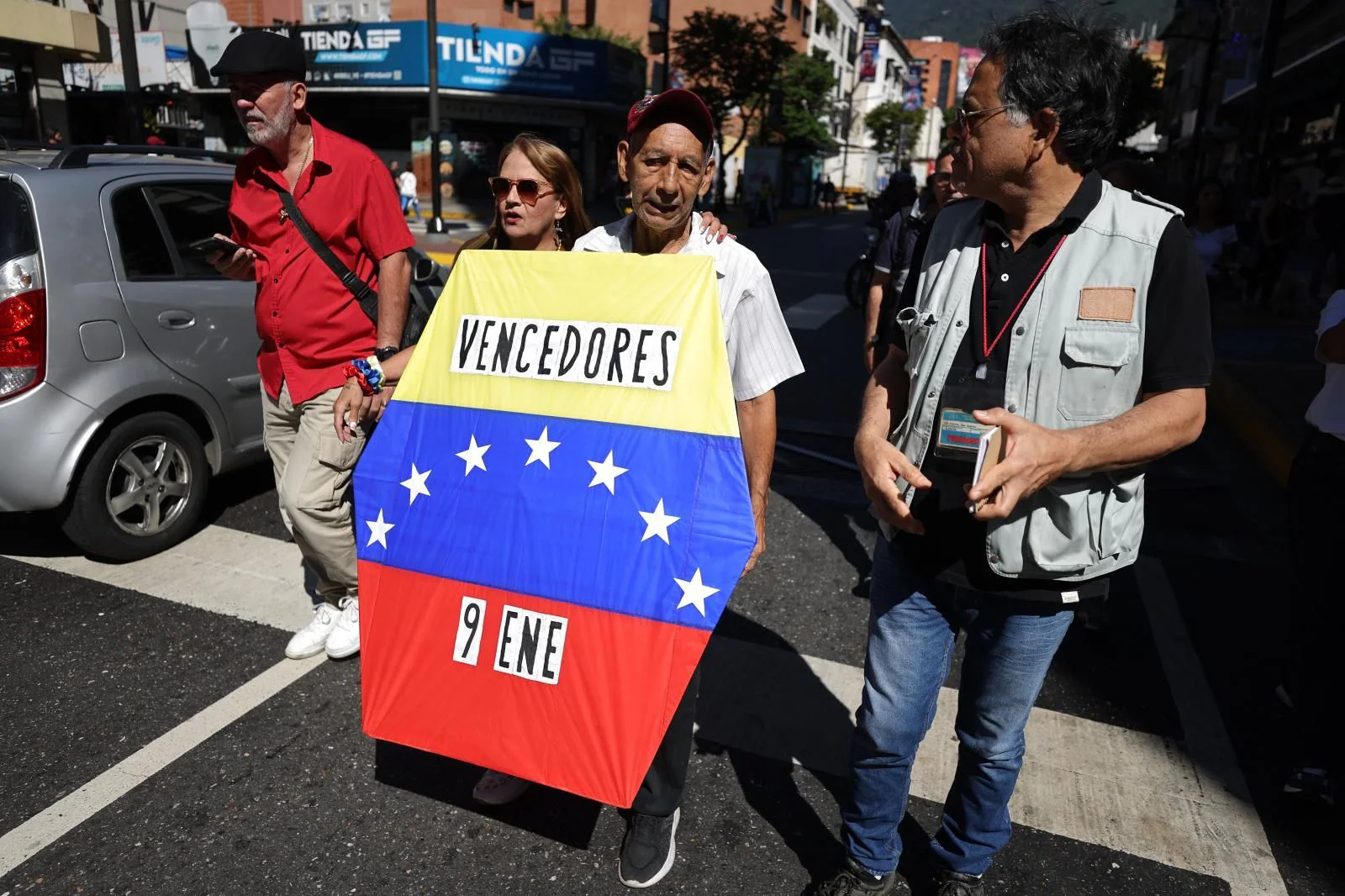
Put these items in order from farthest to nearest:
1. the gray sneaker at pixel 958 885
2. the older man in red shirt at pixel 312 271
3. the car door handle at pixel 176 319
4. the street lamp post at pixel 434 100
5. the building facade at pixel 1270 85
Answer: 1. the street lamp post at pixel 434 100
2. the building facade at pixel 1270 85
3. the car door handle at pixel 176 319
4. the older man in red shirt at pixel 312 271
5. the gray sneaker at pixel 958 885

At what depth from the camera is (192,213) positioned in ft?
15.2

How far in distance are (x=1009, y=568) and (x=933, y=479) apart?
9.8 inches

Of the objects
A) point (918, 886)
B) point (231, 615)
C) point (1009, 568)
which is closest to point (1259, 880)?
point (918, 886)

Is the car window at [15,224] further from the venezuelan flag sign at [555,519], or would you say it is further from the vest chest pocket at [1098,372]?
the vest chest pocket at [1098,372]

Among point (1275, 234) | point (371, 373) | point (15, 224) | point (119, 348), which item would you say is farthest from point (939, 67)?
point (371, 373)

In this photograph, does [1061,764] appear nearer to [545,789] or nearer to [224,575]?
[545,789]

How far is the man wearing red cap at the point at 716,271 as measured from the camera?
223 centimetres

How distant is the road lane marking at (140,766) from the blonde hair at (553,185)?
1.75 metres

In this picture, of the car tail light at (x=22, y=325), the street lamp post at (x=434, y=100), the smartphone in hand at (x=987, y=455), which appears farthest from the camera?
the street lamp post at (x=434, y=100)

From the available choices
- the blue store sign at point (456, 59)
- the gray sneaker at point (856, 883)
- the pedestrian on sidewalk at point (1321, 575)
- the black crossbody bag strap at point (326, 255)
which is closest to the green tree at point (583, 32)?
the blue store sign at point (456, 59)

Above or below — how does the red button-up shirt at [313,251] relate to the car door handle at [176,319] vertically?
above

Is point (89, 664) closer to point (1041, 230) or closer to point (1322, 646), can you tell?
point (1041, 230)

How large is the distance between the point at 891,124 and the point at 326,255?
277 feet

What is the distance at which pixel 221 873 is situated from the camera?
2443 mm
